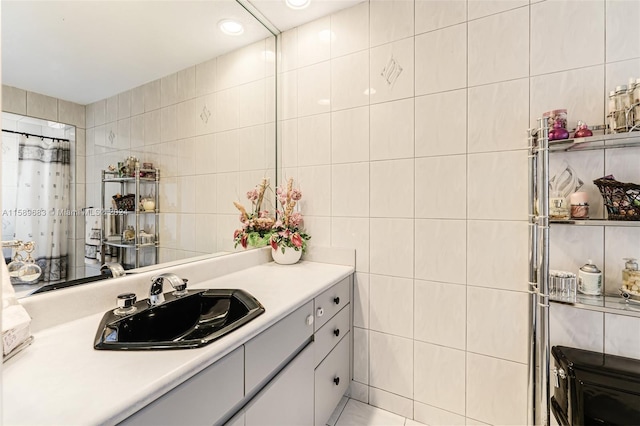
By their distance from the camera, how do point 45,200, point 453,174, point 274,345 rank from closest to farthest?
point 45,200
point 274,345
point 453,174

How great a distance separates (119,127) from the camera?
113cm

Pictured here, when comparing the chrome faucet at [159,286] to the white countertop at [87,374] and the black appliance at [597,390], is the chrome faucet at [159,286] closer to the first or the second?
the white countertop at [87,374]

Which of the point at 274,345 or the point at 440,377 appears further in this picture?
the point at 440,377

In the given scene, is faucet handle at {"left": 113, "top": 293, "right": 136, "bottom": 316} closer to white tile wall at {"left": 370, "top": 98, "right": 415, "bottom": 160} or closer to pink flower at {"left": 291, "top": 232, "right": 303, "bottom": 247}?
pink flower at {"left": 291, "top": 232, "right": 303, "bottom": 247}

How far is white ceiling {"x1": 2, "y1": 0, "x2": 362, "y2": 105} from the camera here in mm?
890

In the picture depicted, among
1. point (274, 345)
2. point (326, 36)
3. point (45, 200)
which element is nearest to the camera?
point (45, 200)

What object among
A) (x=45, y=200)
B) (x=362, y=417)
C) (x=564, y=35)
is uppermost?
(x=564, y=35)

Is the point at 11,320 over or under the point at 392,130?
under

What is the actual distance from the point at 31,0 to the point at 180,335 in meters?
1.24

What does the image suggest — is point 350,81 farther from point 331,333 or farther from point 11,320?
point 11,320

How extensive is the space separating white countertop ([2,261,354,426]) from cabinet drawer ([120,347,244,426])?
0.03 meters

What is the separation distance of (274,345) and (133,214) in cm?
81

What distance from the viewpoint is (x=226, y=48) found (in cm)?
170

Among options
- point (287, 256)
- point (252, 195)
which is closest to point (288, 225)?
point (287, 256)
